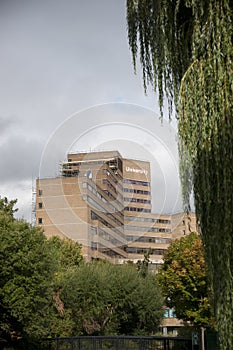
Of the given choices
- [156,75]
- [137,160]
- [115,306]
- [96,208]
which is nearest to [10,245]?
[115,306]

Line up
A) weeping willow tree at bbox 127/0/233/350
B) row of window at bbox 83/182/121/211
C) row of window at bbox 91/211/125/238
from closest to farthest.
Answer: weeping willow tree at bbox 127/0/233/350, row of window at bbox 91/211/125/238, row of window at bbox 83/182/121/211

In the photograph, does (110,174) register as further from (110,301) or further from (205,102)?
(205,102)

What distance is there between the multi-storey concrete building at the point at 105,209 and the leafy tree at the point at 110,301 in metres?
43.5

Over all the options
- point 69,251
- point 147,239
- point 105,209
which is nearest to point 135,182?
point 147,239

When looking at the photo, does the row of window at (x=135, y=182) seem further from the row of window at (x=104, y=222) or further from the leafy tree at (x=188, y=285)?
the leafy tree at (x=188, y=285)

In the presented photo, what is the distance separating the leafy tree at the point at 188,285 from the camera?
39625 millimetres

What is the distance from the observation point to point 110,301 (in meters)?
48.8

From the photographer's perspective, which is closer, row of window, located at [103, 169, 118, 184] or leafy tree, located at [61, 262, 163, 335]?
leafy tree, located at [61, 262, 163, 335]

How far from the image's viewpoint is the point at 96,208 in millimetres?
102875

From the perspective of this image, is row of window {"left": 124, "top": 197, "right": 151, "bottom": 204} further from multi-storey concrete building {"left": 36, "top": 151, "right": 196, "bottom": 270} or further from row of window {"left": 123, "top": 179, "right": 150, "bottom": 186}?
row of window {"left": 123, "top": 179, "right": 150, "bottom": 186}

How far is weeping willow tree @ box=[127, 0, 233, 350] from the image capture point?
706 cm

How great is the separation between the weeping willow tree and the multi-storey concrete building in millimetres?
85933

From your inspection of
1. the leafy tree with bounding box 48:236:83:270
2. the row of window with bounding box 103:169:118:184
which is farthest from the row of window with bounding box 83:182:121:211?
the leafy tree with bounding box 48:236:83:270

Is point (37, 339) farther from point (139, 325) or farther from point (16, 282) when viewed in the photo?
point (139, 325)
